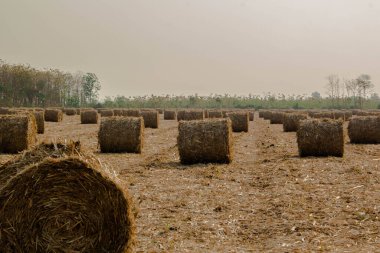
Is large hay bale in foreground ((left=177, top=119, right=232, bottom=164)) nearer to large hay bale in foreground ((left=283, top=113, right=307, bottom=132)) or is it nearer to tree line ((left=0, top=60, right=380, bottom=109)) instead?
large hay bale in foreground ((left=283, top=113, right=307, bottom=132))

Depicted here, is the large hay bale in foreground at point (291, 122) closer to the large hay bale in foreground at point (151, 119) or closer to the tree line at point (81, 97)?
the large hay bale in foreground at point (151, 119)

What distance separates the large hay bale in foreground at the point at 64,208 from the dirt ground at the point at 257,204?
0.88 m

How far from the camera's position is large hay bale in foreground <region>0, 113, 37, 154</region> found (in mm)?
19297

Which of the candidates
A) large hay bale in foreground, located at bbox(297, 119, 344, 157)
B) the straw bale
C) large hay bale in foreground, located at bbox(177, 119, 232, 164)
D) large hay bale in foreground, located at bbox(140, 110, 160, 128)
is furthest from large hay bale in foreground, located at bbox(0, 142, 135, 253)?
the straw bale

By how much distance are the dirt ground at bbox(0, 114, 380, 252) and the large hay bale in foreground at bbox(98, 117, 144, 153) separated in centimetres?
164

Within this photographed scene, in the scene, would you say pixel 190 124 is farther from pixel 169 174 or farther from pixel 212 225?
pixel 212 225

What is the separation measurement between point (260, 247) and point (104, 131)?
1255 centimetres

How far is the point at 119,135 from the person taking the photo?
1998 cm

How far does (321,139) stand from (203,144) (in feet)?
14.5

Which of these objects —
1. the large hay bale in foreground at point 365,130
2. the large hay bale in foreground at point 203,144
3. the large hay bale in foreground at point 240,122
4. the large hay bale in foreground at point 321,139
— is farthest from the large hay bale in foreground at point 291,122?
the large hay bale in foreground at point 203,144

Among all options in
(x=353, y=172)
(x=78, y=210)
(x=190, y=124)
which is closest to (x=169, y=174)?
(x=190, y=124)

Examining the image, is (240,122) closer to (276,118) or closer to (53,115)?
(276,118)

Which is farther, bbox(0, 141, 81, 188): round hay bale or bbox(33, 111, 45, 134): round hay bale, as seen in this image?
bbox(33, 111, 45, 134): round hay bale

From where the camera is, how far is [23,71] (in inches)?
4099
